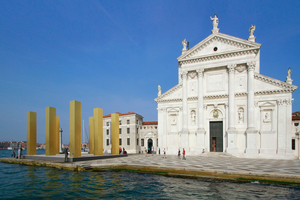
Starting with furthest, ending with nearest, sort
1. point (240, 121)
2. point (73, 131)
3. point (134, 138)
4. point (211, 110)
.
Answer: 1. point (134, 138)
2. point (211, 110)
3. point (240, 121)
4. point (73, 131)

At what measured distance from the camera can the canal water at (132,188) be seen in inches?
450

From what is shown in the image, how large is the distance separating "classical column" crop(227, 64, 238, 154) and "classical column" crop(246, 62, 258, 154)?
5.45 ft

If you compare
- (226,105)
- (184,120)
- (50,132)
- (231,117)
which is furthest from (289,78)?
(50,132)

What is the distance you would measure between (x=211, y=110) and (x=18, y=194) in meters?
24.6

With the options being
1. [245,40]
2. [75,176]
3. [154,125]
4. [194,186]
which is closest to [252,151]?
[245,40]

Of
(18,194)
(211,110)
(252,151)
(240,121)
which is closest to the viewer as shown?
(18,194)

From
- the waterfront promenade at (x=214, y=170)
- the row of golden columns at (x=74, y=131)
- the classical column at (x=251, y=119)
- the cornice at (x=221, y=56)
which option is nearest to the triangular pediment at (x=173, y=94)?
the cornice at (x=221, y=56)

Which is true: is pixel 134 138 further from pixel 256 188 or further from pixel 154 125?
pixel 256 188

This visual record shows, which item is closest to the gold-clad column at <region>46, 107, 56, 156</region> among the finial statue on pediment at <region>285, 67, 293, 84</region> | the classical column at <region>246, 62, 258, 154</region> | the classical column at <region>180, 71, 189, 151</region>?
the classical column at <region>180, 71, 189, 151</region>

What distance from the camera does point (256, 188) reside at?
1241 cm

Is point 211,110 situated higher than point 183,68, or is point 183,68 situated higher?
point 183,68

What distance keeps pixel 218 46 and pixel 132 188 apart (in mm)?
23993

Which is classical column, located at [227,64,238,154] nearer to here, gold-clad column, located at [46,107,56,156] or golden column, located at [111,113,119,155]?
golden column, located at [111,113,119,155]

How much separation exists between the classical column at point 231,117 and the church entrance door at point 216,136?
1.57 meters
